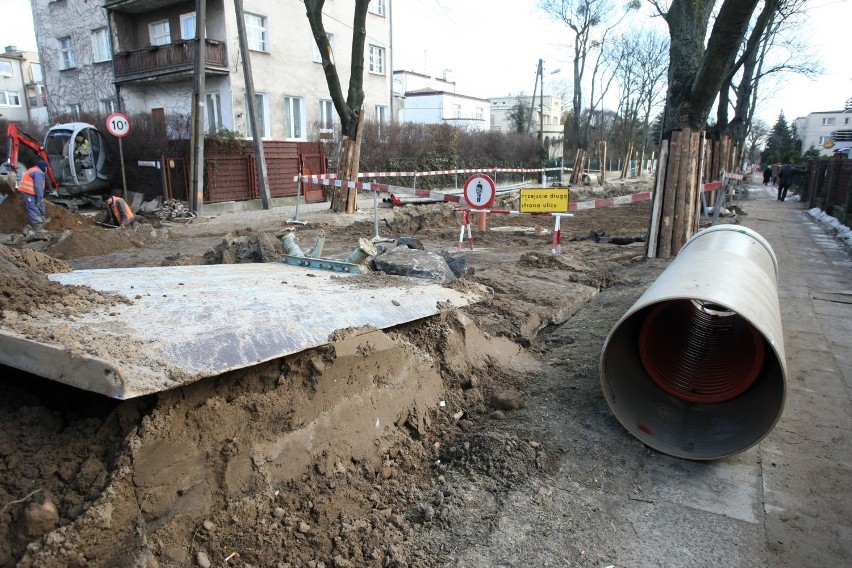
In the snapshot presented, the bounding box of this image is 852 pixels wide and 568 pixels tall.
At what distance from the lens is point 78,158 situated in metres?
18.2

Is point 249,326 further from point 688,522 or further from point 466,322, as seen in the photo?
point 688,522

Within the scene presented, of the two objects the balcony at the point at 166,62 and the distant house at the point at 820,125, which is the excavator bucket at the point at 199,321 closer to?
the balcony at the point at 166,62

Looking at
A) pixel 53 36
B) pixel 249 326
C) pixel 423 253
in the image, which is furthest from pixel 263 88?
pixel 249 326

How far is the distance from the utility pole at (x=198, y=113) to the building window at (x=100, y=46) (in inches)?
561

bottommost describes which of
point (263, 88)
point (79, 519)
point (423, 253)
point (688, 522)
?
point (688, 522)

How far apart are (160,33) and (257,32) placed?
5.13 meters

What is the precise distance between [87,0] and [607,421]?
31.6m

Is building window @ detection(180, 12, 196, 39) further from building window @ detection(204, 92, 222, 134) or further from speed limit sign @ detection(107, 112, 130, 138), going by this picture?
speed limit sign @ detection(107, 112, 130, 138)

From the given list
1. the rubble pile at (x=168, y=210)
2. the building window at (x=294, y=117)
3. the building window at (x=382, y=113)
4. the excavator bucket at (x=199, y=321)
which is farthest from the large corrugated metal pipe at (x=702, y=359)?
the building window at (x=382, y=113)

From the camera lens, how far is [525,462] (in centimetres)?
353

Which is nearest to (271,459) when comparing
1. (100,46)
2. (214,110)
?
(214,110)

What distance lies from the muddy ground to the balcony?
20.1 m

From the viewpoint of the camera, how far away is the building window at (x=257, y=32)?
23.2 metres

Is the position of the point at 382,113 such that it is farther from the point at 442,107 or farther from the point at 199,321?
the point at 199,321
